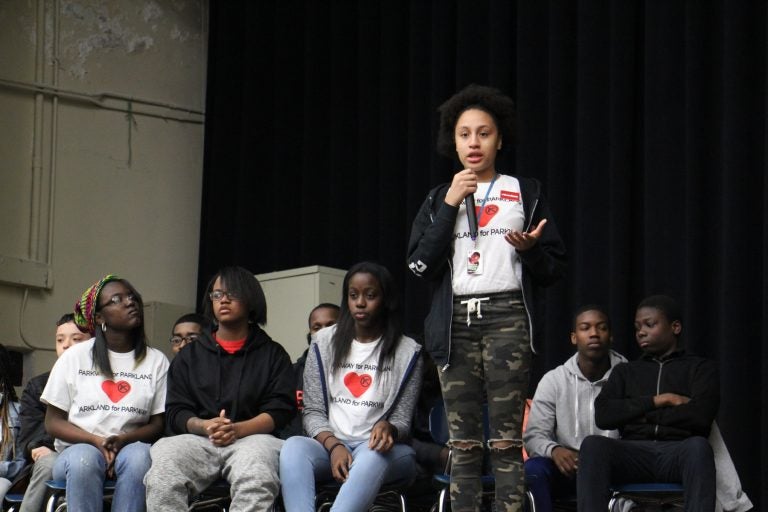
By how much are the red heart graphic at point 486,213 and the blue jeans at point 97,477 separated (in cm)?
147

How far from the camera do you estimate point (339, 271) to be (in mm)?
6266

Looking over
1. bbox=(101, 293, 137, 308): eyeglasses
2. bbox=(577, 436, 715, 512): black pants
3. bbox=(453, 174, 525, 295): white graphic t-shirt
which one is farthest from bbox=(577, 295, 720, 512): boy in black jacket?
bbox=(101, 293, 137, 308): eyeglasses

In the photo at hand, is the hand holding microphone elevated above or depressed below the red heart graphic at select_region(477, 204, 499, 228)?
above

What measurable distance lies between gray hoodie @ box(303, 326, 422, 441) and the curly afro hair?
829mm

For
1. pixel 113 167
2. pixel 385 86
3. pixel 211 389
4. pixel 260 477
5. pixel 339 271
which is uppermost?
pixel 385 86

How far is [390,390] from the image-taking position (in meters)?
4.00

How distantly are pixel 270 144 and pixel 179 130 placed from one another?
63 centimetres

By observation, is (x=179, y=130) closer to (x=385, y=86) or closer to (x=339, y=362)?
(x=385, y=86)

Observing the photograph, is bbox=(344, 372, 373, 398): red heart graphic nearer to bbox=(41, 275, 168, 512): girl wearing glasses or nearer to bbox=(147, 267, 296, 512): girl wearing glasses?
bbox=(147, 267, 296, 512): girl wearing glasses

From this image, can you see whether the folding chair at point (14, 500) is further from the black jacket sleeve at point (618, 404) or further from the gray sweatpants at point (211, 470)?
the black jacket sleeve at point (618, 404)

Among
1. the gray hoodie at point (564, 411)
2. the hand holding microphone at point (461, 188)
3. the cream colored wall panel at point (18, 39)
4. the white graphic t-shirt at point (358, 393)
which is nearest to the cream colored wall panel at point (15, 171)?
the cream colored wall panel at point (18, 39)

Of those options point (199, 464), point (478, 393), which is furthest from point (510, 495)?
point (199, 464)

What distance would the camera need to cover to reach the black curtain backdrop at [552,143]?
4801 mm

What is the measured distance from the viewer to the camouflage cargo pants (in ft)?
10.3
